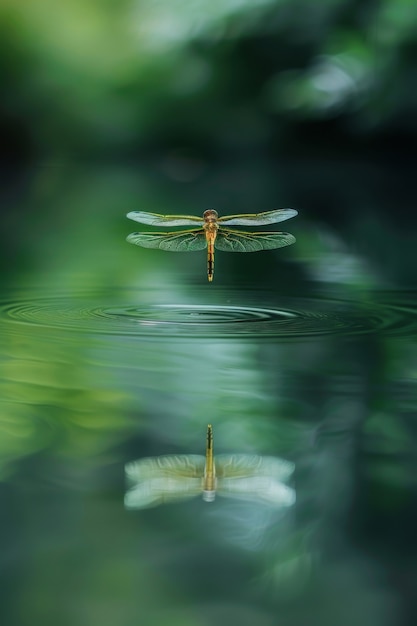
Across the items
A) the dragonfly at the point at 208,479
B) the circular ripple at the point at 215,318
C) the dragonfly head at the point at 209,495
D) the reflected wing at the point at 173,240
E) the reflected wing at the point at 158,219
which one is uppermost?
the reflected wing at the point at 158,219

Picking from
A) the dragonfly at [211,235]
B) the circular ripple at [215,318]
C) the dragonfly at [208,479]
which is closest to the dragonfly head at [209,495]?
the dragonfly at [208,479]

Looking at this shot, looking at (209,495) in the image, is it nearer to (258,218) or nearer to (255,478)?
(255,478)

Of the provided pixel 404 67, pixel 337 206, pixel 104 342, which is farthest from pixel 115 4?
pixel 104 342

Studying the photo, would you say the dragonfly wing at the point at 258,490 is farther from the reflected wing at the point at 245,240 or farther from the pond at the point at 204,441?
the reflected wing at the point at 245,240

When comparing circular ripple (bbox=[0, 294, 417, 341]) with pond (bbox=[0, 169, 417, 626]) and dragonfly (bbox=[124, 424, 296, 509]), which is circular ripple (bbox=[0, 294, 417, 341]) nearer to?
pond (bbox=[0, 169, 417, 626])

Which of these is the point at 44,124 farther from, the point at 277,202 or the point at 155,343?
the point at 155,343

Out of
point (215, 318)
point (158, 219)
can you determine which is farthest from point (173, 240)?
point (215, 318)
